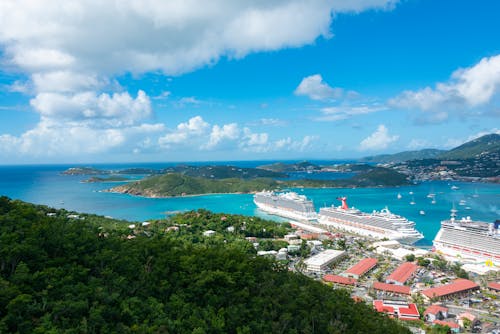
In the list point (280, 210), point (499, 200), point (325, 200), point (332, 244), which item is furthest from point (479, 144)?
point (332, 244)

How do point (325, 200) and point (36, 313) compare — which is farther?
point (325, 200)

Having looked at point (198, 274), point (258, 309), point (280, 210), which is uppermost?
point (198, 274)

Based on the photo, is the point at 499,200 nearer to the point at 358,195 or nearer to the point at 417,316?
the point at 358,195

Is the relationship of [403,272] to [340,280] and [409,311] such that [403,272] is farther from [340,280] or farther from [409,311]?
[409,311]

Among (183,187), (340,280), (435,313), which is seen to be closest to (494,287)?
(435,313)

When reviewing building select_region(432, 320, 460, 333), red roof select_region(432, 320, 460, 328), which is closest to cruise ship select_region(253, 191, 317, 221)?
red roof select_region(432, 320, 460, 328)

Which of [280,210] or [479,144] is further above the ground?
[479,144]
